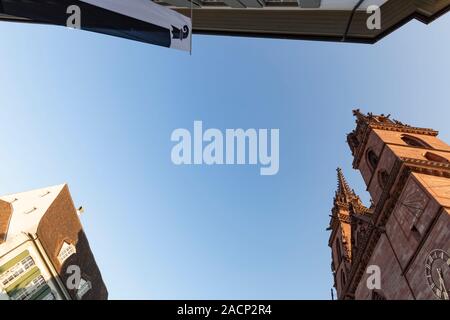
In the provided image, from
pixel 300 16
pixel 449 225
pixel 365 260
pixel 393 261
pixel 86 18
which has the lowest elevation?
pixel 365 260

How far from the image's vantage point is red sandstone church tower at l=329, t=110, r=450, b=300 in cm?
1702

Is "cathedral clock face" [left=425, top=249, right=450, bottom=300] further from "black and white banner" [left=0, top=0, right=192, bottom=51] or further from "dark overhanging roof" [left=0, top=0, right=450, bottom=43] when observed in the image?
"black and white banner" [left=0, top=0, right=192, bottom=51]

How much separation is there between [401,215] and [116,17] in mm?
19651

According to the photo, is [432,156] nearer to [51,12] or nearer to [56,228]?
[51,12]

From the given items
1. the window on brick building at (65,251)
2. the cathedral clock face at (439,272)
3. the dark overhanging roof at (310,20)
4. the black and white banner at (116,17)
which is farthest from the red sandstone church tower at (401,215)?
the window on brick building at (65,251)

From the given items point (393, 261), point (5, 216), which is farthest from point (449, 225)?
point (5, 216)

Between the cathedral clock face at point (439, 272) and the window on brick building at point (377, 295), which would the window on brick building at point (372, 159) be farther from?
the cathedral clock face at point (439, 272)

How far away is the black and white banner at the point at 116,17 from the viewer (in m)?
8.41

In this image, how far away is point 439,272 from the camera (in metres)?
16.3

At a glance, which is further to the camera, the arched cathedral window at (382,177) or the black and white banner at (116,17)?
the arched cathedral window at (382,177)
